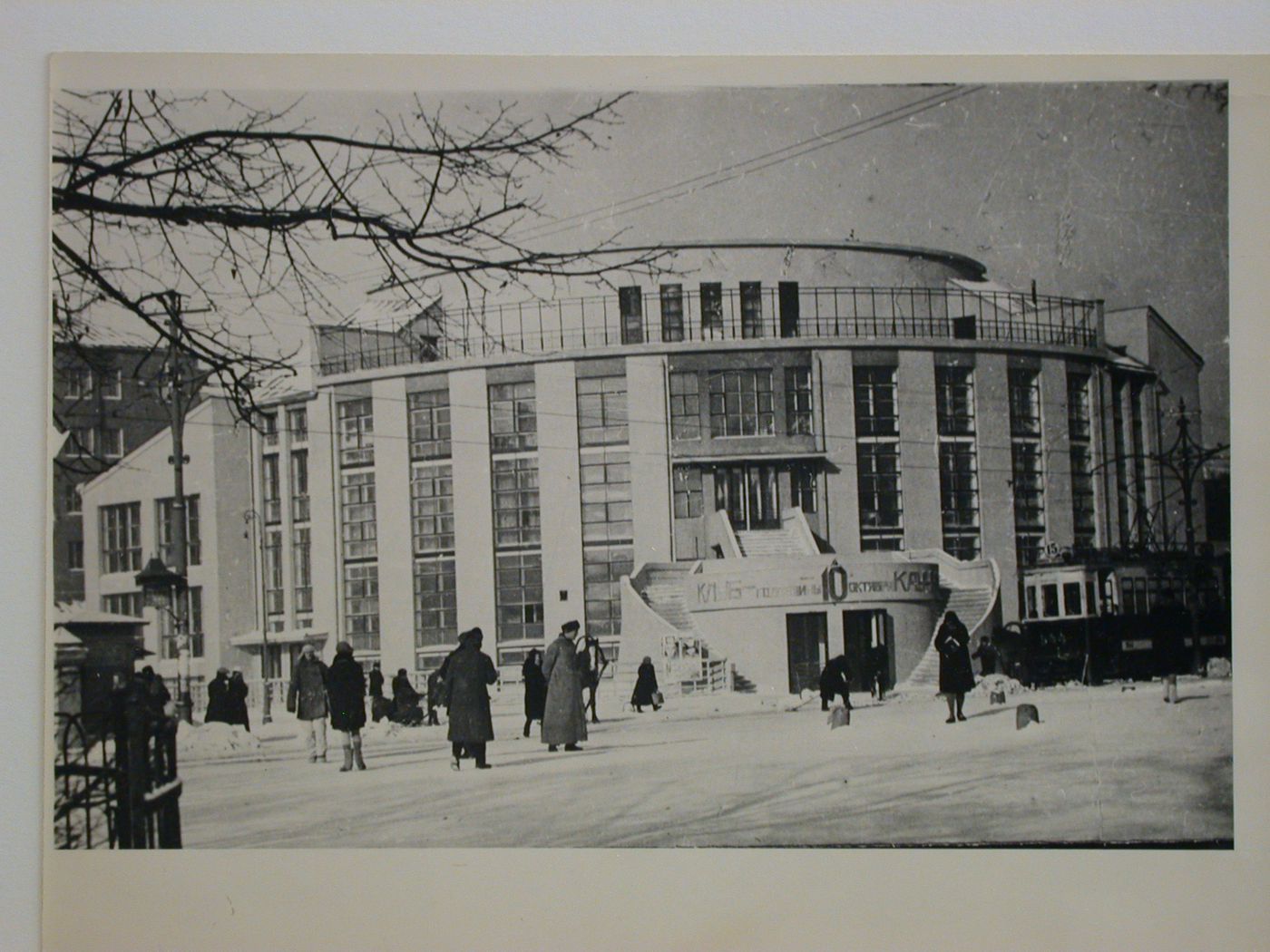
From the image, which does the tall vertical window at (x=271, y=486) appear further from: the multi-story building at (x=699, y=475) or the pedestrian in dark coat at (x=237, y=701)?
the pedestrian in dark coat at (x=237, y=701)

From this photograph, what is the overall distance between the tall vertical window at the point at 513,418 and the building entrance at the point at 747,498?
2.66 ft

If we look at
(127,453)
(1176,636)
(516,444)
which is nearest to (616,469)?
(516,444)

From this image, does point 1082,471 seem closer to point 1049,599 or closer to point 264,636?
point 1049,599

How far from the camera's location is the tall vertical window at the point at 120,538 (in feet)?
19.1

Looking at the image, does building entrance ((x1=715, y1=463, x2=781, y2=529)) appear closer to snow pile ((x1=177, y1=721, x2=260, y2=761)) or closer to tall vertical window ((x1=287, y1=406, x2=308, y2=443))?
tall vertical window ((x1=287, y1=406, x2=308, y2=443))

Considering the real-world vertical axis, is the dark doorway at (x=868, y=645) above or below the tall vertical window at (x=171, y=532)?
below

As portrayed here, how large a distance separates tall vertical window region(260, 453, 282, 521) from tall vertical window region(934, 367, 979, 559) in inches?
110

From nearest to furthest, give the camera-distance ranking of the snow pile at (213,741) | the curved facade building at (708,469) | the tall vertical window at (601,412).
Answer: the snow pile at (213,741)
the curved facade building at (708,469)
the tall vertical window at (601,412)

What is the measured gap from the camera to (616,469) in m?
6.05

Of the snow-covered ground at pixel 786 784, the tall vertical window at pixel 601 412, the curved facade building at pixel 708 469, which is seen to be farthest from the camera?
the tall vertical window at pixel 601 412

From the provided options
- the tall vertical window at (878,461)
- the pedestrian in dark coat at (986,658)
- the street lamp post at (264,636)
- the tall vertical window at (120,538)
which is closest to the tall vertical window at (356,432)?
the street lamp post at (264,636)

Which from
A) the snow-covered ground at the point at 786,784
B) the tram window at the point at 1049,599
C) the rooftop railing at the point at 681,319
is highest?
the rooftop railing at the point at 681,319

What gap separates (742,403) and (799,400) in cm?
25

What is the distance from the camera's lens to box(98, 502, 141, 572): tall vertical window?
5.82 metres
